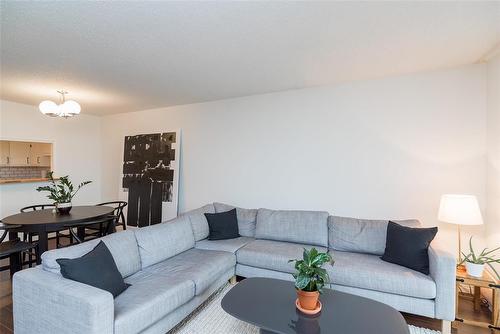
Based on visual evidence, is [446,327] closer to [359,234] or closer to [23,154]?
[359,234]

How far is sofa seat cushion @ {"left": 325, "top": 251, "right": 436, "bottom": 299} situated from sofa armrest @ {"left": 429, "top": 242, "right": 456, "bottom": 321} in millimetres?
48

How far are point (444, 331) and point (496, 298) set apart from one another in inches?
20.9

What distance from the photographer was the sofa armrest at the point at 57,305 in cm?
147

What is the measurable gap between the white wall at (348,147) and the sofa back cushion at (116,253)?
191cm

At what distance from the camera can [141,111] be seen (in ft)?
16.3

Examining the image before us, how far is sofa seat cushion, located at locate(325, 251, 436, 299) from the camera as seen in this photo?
2084 mm

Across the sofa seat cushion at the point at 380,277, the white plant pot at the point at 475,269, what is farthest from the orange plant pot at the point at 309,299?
the white plant pot at the point at 475,269

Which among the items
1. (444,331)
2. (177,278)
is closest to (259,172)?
(177,278)

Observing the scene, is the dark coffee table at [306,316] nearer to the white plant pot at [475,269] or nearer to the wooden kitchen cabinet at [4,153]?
the white plant pot at [475,269]

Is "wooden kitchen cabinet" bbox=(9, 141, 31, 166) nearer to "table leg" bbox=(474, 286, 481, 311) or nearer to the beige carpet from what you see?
the beige carpet

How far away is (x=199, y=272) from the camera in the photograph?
7.44 ft

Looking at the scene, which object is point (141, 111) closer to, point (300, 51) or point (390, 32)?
point (300, 51)

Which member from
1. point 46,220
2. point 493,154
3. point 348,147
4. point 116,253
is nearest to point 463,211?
point 493,154

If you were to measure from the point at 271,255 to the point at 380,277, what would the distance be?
105cm
